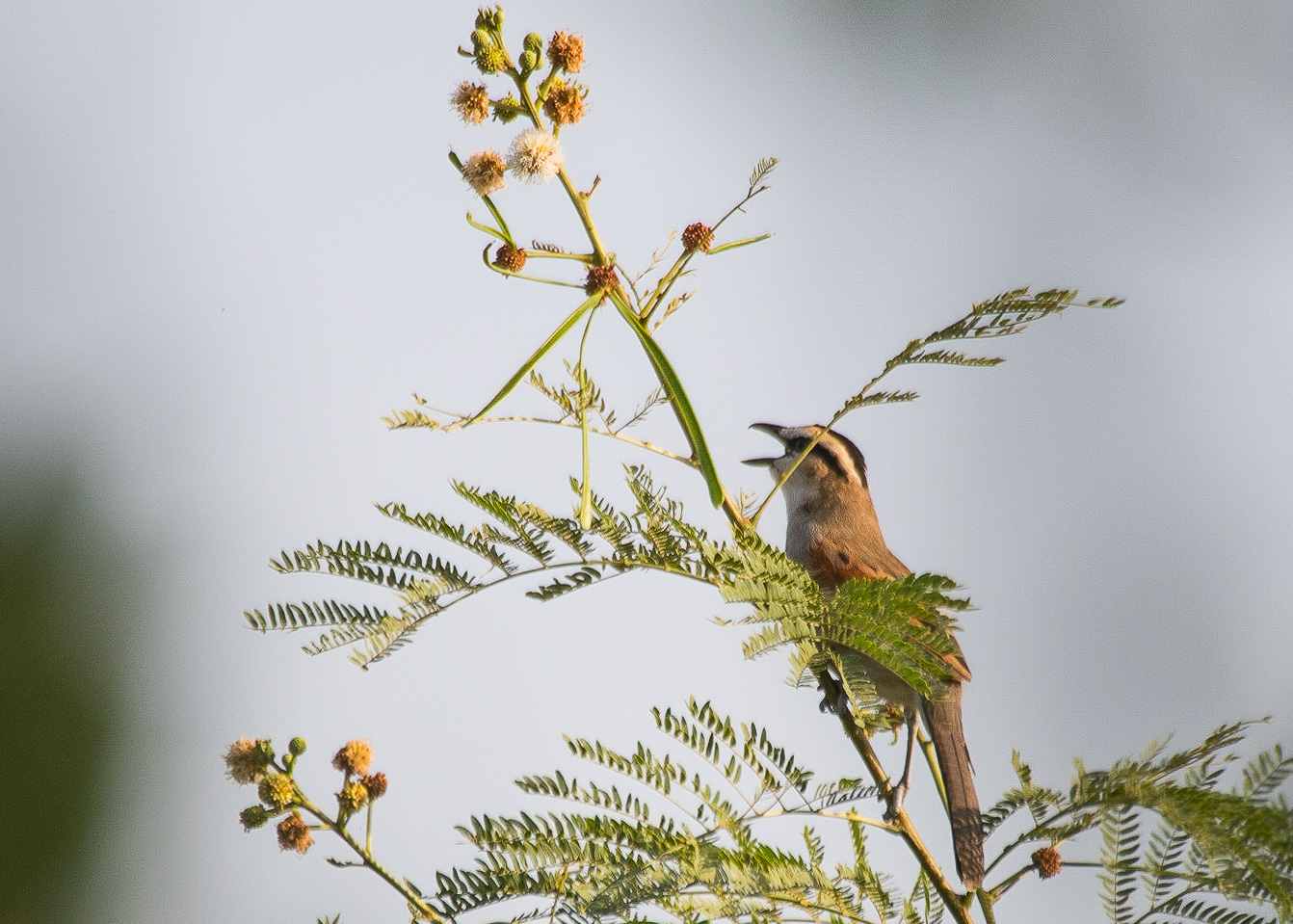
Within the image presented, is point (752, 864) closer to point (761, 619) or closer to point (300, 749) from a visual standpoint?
point (761, 619)

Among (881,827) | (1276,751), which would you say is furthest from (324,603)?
(1276,751)

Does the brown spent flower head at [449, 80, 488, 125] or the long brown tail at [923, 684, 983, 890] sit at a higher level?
the brown spent flower head at [449, 80, 488, 125]

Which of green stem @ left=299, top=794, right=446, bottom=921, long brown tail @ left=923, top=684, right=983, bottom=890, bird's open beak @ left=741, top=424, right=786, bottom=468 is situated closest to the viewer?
green stem @ left=299, top=794, right=446, bottom=921

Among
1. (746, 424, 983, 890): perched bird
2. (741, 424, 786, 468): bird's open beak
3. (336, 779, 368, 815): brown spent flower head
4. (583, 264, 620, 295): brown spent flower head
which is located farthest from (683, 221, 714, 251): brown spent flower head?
(741, 424, 786, 468): bird's open beak

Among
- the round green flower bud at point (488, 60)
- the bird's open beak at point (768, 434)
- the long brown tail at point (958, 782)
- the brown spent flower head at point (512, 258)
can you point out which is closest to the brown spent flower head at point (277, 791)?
the brown spent flower head at point (512, 258)

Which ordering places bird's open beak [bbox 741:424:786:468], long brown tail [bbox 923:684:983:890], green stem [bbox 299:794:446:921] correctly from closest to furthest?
green stem [bbox 299:794:446:921] → long brown tail [bbox 923:684:983:890] → bird's open beak [bbox 741:424:786:468]

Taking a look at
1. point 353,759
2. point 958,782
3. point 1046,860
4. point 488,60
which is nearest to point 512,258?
point 488,60

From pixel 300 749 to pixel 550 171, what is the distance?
1540 millimetres

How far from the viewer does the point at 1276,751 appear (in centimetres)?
231

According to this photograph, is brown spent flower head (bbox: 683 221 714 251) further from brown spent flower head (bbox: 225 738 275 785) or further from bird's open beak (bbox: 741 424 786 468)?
bird's open beak (bbox: 741 424 786 468)

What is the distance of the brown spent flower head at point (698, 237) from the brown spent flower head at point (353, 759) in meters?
1.50

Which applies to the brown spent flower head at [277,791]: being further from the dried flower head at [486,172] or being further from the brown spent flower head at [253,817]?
the dried flower head at [486,172]

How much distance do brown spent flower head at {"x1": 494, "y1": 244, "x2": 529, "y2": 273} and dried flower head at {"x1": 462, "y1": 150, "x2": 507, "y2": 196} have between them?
147 mm

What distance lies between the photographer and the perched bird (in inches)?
146
